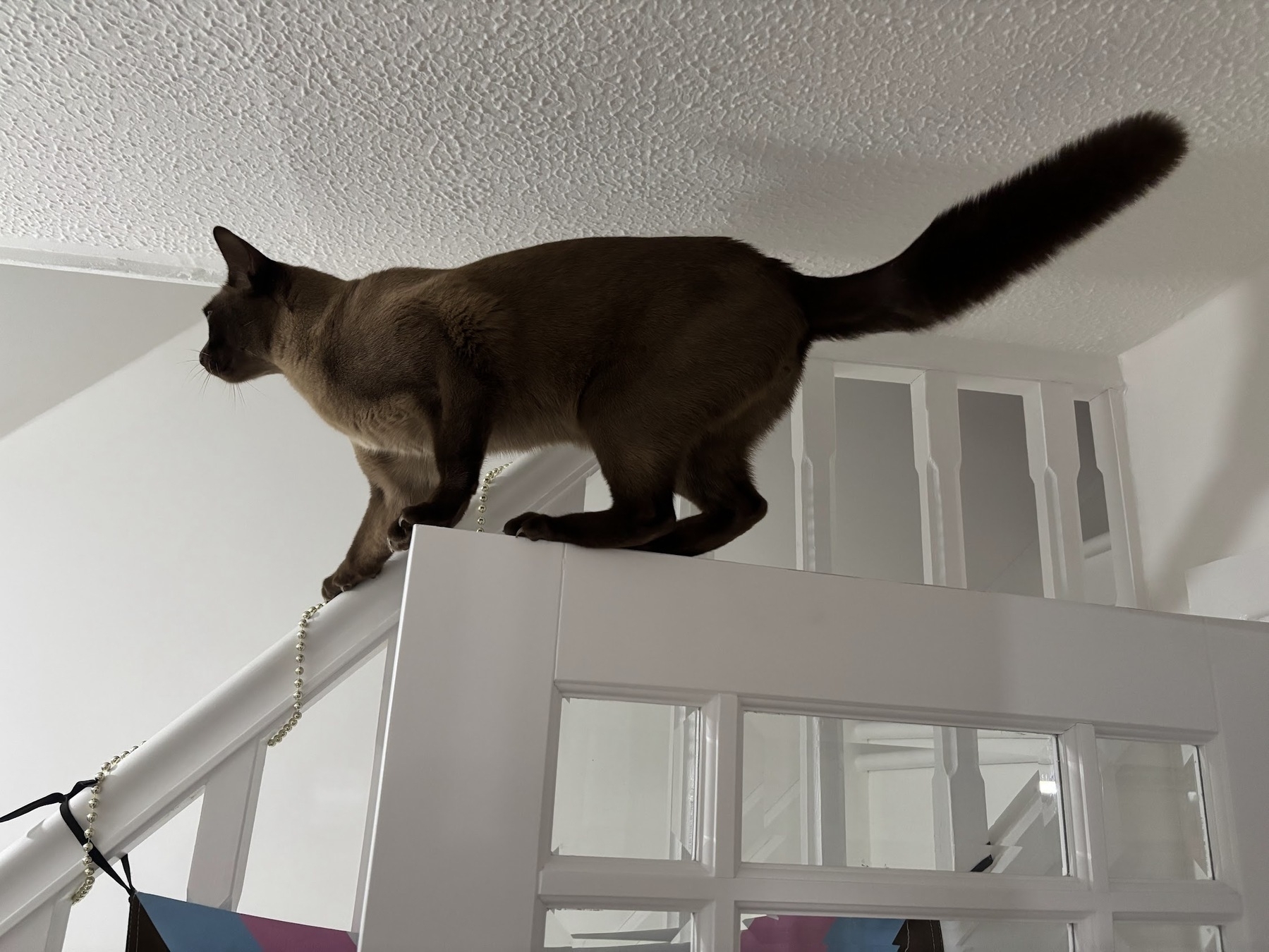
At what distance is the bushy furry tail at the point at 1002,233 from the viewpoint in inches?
26.2

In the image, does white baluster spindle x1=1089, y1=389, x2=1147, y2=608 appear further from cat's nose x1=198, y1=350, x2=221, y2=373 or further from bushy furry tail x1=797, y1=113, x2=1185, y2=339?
cat's nose x1=198, y1=350, x2=221, y2=373

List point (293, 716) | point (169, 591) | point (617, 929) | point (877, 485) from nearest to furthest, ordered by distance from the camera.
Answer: point (617, 929)
point (293, 716)
point (169, 591)
point (877, 485)

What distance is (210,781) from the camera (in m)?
0.71

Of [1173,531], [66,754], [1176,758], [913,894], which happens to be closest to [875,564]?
[1173,531]

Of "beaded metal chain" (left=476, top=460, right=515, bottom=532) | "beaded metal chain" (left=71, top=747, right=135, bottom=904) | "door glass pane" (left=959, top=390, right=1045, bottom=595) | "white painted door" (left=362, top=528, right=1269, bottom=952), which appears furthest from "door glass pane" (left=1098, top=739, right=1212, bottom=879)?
"door glass pane" (left=959, top=390, right=1045, bottom=595)

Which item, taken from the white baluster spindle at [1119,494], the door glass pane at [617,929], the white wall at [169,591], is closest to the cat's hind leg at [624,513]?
the door glass pane at [617,929]

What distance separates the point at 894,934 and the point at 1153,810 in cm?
25

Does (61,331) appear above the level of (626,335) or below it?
above

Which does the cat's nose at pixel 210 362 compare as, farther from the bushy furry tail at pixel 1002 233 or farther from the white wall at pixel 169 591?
the white wall at pixel 169 591

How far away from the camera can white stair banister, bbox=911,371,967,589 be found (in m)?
1.05

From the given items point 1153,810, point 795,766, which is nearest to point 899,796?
point 795,766

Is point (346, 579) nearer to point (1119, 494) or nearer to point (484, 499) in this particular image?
point (484, 499)

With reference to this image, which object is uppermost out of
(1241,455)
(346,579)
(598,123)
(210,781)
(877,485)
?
(877,485)

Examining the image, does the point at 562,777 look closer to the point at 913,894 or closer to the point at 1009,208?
the point at 913,894
